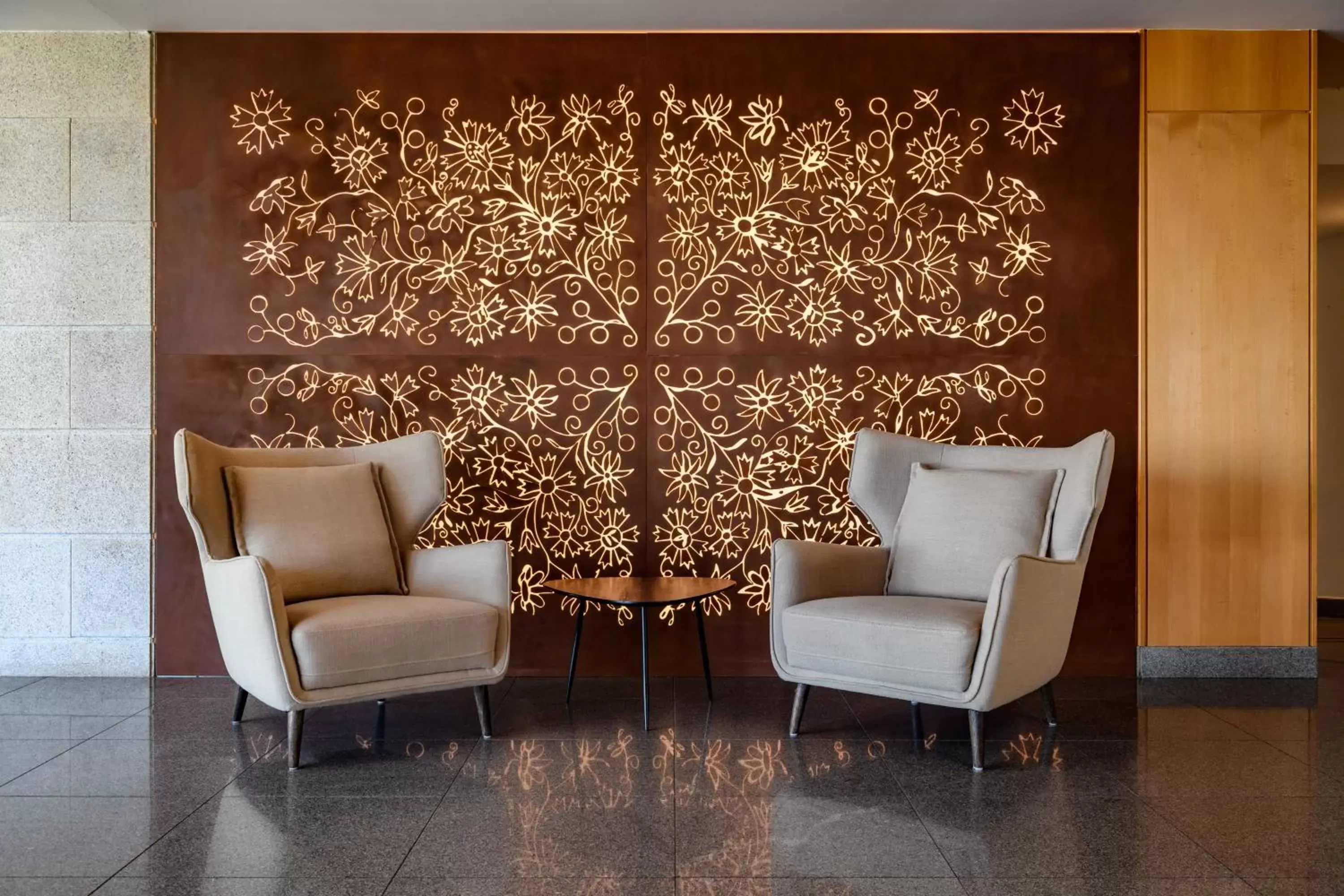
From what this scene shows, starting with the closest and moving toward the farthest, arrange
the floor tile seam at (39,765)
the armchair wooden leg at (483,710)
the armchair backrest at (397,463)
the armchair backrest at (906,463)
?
the floor tile seam at (39,765)
the armchair wooden leg at (483,710)
the armchair backrest at (906,463)
the armchair backrest at (397,463)

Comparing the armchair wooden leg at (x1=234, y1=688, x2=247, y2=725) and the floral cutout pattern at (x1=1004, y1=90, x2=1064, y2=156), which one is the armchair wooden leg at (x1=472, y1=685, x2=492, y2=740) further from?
the floral cutout pattern at (x1=1004, y1=90, x2=1064, y2=156)

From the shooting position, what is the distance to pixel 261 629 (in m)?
2.75

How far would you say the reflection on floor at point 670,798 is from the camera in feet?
6.71

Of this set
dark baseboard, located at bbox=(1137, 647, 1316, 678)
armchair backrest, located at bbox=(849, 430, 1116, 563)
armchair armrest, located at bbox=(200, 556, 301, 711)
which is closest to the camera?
armchair armrest, located at bbox=(200, 556, 301, 711)

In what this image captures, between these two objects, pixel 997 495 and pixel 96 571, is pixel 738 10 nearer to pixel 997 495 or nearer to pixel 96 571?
pixel 997 495

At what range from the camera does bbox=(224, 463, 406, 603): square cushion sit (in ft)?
10.3

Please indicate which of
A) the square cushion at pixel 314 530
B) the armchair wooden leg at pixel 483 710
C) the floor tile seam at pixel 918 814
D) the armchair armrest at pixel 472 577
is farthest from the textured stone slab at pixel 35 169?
the floor tile seam at pixel 918 814

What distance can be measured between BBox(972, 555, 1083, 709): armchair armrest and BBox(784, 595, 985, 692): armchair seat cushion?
0.18 feet

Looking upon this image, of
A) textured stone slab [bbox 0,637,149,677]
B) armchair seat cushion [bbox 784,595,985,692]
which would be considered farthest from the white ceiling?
textured stone slab [bbox 0,637,149,677]

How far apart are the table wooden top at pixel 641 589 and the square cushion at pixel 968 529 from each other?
62 centimetres

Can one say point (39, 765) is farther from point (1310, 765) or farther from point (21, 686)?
point (1310, 765)

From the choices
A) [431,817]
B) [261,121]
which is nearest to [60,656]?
[261,121]

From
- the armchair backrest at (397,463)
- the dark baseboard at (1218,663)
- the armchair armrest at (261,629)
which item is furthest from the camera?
the dark baseboard at (1218,663)

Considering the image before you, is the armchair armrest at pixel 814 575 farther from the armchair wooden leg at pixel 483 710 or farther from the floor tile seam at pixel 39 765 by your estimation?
the floor tile seam at pixel 39 765
